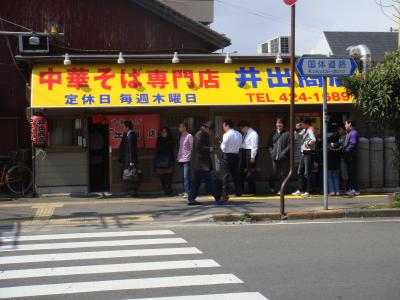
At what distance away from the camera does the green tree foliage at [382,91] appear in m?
11.5

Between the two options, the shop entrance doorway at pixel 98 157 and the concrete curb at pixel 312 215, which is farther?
the shop entrance doorway at pixel 98 157

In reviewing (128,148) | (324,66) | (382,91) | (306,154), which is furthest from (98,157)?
(382,91)

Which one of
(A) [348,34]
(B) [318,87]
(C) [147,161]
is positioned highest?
(A) [348,34]

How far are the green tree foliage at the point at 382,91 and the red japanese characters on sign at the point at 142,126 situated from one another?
5521 millimetres

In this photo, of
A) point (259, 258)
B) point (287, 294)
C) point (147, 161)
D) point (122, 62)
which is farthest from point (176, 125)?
point (287, 294)

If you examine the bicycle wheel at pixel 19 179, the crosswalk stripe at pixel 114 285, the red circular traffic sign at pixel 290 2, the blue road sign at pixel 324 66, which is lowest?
the crosswalk stripe at pixel 114 285

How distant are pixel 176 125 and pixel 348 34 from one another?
24.0m

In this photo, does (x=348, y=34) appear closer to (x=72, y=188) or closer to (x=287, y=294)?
(x=72, y=188)

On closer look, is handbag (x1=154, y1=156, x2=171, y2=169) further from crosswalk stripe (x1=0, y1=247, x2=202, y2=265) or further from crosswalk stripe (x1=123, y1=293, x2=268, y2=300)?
crosswalk stripe (x1=123, y1=293, x2=268, y2=300)

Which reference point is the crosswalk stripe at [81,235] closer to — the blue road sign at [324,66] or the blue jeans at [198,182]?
the blue jeans at [198,182]

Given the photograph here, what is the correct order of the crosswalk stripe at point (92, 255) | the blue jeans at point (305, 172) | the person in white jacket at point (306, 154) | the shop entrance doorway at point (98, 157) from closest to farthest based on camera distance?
the crosswalk stripe at point (92, 255), the person in white jacket at point (306, 154), the blue jeans at point (305, 172), the shop entrance doorway at point (98, 157)

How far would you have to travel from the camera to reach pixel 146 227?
1046 centimetres

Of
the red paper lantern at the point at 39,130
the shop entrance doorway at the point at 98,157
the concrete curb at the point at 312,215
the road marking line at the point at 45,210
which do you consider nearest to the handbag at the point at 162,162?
the shop entrance doorway at the point at 98,157

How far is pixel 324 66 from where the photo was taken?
36.9 ft
